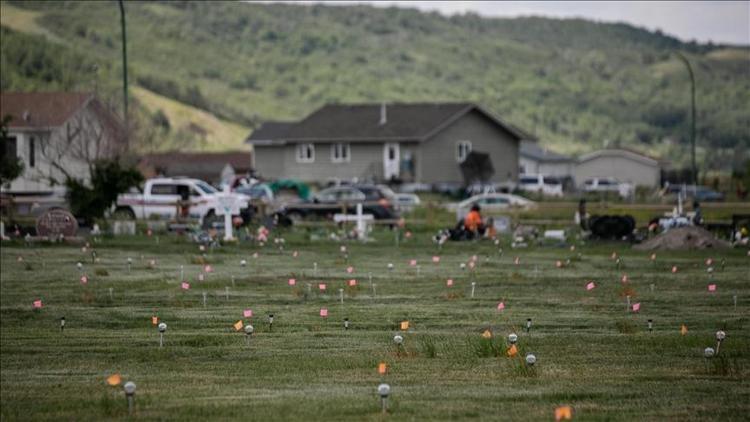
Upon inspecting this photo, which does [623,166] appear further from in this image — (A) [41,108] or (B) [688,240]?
(B) [688,240]

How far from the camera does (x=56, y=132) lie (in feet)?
194

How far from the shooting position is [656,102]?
171 metres

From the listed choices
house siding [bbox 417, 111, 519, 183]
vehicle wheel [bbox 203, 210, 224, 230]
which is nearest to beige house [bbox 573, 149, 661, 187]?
house siding [bbox 417, 111, 519, 183]

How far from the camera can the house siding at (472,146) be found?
75.1m

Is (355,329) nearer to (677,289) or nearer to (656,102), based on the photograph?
(677,289)

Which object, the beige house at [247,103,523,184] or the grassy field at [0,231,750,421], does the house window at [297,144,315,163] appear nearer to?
the beige house at [247,103,523,184]

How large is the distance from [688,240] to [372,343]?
60.1 ft

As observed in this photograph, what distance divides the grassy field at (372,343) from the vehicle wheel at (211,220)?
36.0 feet

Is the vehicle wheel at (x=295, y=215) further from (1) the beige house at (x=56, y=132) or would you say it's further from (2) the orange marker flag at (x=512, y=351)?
(2) the orange marker flag at (x=512, y=351)

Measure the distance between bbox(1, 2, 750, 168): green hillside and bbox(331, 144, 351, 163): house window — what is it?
115ft

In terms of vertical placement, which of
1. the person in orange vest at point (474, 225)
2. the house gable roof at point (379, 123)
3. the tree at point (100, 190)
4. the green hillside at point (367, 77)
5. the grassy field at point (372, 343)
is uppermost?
the green hillside at point (367, 77)

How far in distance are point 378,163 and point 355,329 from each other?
5676 cm

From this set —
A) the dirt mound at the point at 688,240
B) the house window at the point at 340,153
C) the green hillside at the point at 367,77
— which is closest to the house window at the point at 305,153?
the house window at the point at 340,153

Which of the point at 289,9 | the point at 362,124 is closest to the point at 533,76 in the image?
the point at 289,9
